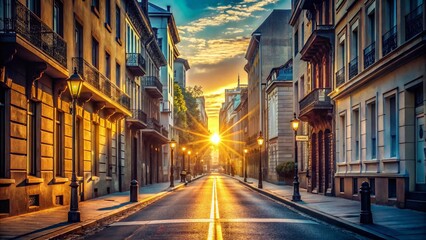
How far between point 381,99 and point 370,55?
6.93 feet

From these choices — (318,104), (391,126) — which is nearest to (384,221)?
(391,126)

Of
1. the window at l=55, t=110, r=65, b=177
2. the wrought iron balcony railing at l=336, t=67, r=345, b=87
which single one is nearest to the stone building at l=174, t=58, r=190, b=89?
the wrought iron balcony railing at l=336, t=67, r=345, b=87

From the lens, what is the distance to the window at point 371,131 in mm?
23594

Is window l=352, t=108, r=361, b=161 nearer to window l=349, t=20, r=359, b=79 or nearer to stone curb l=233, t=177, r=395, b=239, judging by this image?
window l=349, t=20, r=359, b=79

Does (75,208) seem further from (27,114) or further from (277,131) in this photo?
(277,131)

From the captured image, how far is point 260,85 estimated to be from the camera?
66562 millimetres

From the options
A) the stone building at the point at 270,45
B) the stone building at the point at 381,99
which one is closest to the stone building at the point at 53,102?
the stone building at the point at 381,99

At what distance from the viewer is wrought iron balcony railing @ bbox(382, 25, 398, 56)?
20.2m

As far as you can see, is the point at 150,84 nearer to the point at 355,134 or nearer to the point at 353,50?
the point at 353,50

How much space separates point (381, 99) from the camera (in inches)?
869

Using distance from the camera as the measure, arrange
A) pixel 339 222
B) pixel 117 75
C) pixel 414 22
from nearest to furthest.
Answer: pixel 339 222, pixel 414 22, pixel 117 75

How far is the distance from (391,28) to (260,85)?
151 ft

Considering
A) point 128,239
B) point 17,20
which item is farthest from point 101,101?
point 128,239

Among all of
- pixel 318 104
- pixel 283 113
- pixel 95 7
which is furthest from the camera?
pixel 283 113
